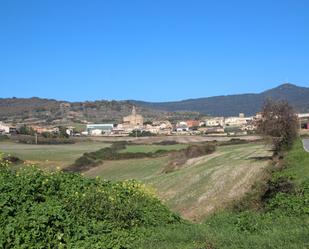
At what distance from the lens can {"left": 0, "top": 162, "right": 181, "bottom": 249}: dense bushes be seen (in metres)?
8.12

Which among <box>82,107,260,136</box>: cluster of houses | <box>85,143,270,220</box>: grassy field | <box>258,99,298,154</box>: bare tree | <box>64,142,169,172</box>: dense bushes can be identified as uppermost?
<box>258,99,298,154</box>: bare tree

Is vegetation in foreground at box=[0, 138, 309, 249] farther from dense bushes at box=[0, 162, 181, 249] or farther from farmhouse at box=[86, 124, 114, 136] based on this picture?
farmhouse at box=[86, 124, 114, 136]

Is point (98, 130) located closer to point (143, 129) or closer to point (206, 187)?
point (143, 129)

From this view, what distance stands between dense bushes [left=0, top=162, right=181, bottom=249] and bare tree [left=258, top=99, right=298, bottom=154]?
25699mm

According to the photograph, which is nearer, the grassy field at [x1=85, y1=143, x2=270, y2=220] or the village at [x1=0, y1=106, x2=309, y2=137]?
A: the grassy field at [x1=85, y1=143, x2=270, y2=220]

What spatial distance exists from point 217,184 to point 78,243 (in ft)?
71.2

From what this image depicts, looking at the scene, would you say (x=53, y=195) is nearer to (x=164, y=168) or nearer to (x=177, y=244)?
(x=177, y=244)

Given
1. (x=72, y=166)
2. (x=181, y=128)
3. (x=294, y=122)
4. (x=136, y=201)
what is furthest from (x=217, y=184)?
(x=181, y=128)

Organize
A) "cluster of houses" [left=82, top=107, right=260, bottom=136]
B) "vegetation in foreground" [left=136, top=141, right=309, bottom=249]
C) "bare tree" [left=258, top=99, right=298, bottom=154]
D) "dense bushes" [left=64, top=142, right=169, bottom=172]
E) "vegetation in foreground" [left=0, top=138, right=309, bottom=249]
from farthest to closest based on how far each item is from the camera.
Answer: "cluster of houses" [left=82, top=107, right=260, bottom=136] → "dense bushes" [left=64, top=142, right=169, bottom=172] → "bare tree" [left=258, top=99, right=298, bottom=154] → "vegetation in foreground" [left=0, top=138, right=309, bottom=249] → "vegetation in foreground" [left=136, top=141, right=309, bottom=249]

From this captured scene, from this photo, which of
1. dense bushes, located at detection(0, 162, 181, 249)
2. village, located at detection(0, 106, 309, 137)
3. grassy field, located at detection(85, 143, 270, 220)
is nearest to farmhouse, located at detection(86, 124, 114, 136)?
village, located at detection(0, 106, 309, 137)

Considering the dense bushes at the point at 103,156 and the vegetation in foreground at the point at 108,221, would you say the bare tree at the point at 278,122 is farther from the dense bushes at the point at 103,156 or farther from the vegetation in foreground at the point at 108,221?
the dense bushes at the point at 103,156

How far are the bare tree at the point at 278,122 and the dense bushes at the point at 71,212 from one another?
1012 inches

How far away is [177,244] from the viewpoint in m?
8.16

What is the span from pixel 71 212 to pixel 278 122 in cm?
2800
